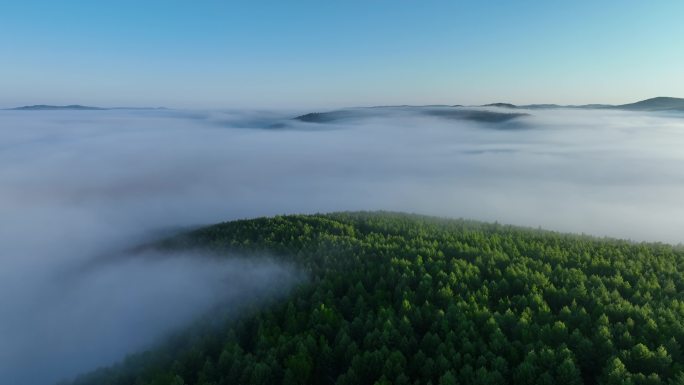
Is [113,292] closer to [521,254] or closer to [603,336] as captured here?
[521,254]

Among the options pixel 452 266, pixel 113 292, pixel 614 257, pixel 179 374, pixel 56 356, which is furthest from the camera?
pixel 113 292

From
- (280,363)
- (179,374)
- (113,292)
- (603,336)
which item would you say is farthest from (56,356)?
(603,336)

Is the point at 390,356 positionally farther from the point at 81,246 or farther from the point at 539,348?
the point at 81,246

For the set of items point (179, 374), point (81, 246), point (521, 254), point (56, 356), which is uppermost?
point (521, 254)

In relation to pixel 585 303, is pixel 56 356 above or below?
below

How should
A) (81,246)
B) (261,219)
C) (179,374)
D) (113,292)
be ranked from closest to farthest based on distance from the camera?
(179,374) < (113,292) < (261,219) < (81,246)

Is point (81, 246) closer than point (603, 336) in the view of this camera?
No
